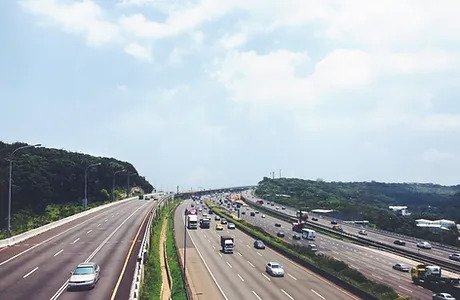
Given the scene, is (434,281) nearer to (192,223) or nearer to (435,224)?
(192,223)

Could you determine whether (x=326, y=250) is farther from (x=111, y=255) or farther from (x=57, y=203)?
(x=57, y=203)

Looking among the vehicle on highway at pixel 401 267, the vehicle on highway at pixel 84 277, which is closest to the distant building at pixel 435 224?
the vehicle on highway at pixel 401 267

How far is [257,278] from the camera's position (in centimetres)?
5434

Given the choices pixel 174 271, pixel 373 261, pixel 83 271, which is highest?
pixel 83 271

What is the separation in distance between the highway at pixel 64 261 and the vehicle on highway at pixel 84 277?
1.55 feet

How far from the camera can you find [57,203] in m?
124

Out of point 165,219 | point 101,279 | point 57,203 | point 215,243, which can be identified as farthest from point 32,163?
point 101,279

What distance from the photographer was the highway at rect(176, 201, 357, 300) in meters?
45.7

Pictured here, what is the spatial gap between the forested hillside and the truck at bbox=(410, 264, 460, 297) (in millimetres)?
74292

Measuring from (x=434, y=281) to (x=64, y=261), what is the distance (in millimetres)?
36103

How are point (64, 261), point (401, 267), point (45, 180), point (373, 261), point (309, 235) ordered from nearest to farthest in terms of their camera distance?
1. point (64, 261)
2. point (401, 267)
3. point (373, 261)
4. point (309, 235)
5. point (45, 180)

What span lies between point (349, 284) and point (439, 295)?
769 cm

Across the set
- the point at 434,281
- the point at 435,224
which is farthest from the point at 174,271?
the point at 435,224

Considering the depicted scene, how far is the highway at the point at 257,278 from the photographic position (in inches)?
1798
